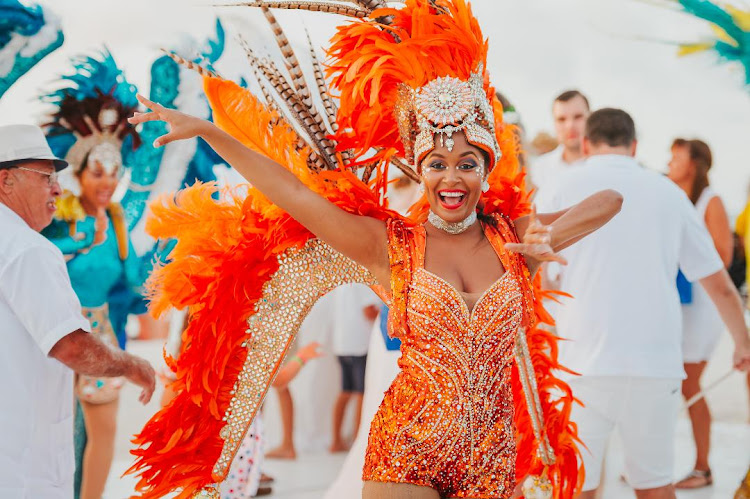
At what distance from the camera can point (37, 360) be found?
9.61ft

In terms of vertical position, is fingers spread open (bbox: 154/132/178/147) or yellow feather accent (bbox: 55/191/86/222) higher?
yellow feather accent (bbox: 55/191/86/222)

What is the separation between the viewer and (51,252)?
294 centimetres

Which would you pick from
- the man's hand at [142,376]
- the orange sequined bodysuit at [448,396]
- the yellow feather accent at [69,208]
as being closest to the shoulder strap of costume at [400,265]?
the orange sequined bodysuit at [448,396]

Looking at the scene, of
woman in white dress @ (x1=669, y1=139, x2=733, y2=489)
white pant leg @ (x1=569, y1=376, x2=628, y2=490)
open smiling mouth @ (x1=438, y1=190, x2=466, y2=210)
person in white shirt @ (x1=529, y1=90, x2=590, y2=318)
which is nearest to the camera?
open smiling mouth @ (x1=438, y1=190, x2=466, y2=210)

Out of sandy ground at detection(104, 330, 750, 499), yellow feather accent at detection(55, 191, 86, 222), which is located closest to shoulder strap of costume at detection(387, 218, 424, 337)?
yellow feather accent at detection(55, 191, 86, 222)

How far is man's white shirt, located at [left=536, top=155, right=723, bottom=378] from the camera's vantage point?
12.9 feet

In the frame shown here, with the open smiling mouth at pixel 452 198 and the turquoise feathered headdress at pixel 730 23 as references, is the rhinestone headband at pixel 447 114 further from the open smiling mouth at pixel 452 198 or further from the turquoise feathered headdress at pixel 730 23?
the turquoise feathered headdress at pixel 730 23

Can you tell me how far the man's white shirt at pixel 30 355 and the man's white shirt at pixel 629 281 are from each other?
2192 millimetres

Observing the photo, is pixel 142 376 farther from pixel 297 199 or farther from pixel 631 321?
pixel 631 321

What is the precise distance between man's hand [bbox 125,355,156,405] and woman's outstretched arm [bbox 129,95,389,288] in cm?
94

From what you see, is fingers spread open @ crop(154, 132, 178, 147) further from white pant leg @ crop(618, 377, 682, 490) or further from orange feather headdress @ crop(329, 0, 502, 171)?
white pant leg @ crop(618, 377, 682, 490)

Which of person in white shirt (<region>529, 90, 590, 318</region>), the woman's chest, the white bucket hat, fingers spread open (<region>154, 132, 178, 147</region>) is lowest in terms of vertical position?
the woman's chest

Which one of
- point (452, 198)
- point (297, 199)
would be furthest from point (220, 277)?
point (452, 198)

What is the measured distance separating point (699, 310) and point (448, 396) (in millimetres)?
3650
